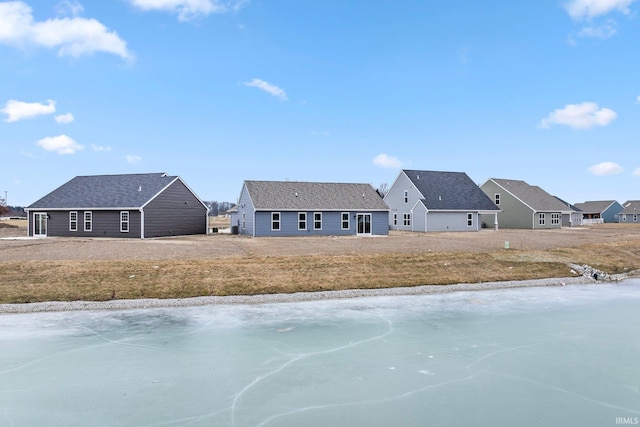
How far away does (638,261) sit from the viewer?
25750 mm

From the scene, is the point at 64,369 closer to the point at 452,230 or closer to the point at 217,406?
the point at 217,406

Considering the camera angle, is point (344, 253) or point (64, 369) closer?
point (64, 369)

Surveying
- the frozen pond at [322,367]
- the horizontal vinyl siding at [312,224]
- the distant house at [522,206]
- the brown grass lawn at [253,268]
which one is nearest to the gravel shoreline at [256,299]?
the brown grass lawn at [253,268]

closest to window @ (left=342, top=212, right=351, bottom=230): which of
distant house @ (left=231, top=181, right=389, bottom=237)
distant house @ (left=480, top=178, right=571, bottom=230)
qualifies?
distant house @ (left=231, top=181, right=389, bottom=237)

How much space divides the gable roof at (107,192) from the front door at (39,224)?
68 centimetres

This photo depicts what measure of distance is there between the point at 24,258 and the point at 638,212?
103 meters

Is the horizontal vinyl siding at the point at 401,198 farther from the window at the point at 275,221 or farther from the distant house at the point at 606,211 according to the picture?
the distant house at the point at 606,211

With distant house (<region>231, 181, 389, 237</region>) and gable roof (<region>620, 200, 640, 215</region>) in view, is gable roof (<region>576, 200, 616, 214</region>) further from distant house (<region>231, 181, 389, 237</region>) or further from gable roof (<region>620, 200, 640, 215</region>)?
distant house (<region>231, 181, 389, 237</region>)

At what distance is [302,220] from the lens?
1435 inches

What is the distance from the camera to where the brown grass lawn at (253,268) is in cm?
A: 1636

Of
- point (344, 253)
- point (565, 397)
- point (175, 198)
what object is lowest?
point (565, 397)

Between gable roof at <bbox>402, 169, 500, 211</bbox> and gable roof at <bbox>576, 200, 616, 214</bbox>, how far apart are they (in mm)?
61262

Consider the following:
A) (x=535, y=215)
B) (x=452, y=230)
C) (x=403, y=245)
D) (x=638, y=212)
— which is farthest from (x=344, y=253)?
(x=638, y=212)

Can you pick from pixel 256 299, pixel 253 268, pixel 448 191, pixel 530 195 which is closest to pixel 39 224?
pixel 253 268
